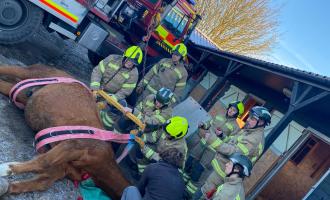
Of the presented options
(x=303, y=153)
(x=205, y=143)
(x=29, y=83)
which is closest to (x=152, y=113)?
(x=205, y=143)

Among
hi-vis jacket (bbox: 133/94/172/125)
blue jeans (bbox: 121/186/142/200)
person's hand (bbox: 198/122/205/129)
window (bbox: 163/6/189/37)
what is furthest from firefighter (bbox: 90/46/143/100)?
window (bbox: 163/6/189/37)

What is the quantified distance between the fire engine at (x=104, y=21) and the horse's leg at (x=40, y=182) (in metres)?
3.98

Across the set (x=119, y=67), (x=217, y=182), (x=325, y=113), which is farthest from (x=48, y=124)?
(x=325, y=113)

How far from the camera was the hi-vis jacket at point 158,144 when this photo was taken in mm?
5004

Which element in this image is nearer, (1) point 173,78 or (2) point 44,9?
(2) point 44,9

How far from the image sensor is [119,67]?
5.78 m

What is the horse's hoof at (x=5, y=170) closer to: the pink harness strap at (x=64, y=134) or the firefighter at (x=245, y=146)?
the pink harness strap at (x=64, y=134)

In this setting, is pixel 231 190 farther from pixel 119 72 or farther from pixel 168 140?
pixel 119 72

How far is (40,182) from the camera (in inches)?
138

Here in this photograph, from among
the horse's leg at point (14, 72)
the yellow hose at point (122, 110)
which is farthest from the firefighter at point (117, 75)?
the horse's leg at point (14, 72)

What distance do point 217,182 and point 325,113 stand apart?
296 centimetres

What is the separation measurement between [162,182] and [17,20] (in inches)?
193

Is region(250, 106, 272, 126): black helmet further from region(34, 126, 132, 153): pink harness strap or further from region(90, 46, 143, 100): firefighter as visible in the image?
region(34, 126, 132, 153): pink harness strap

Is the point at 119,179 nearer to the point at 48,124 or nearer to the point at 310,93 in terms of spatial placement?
the point at 48,124
